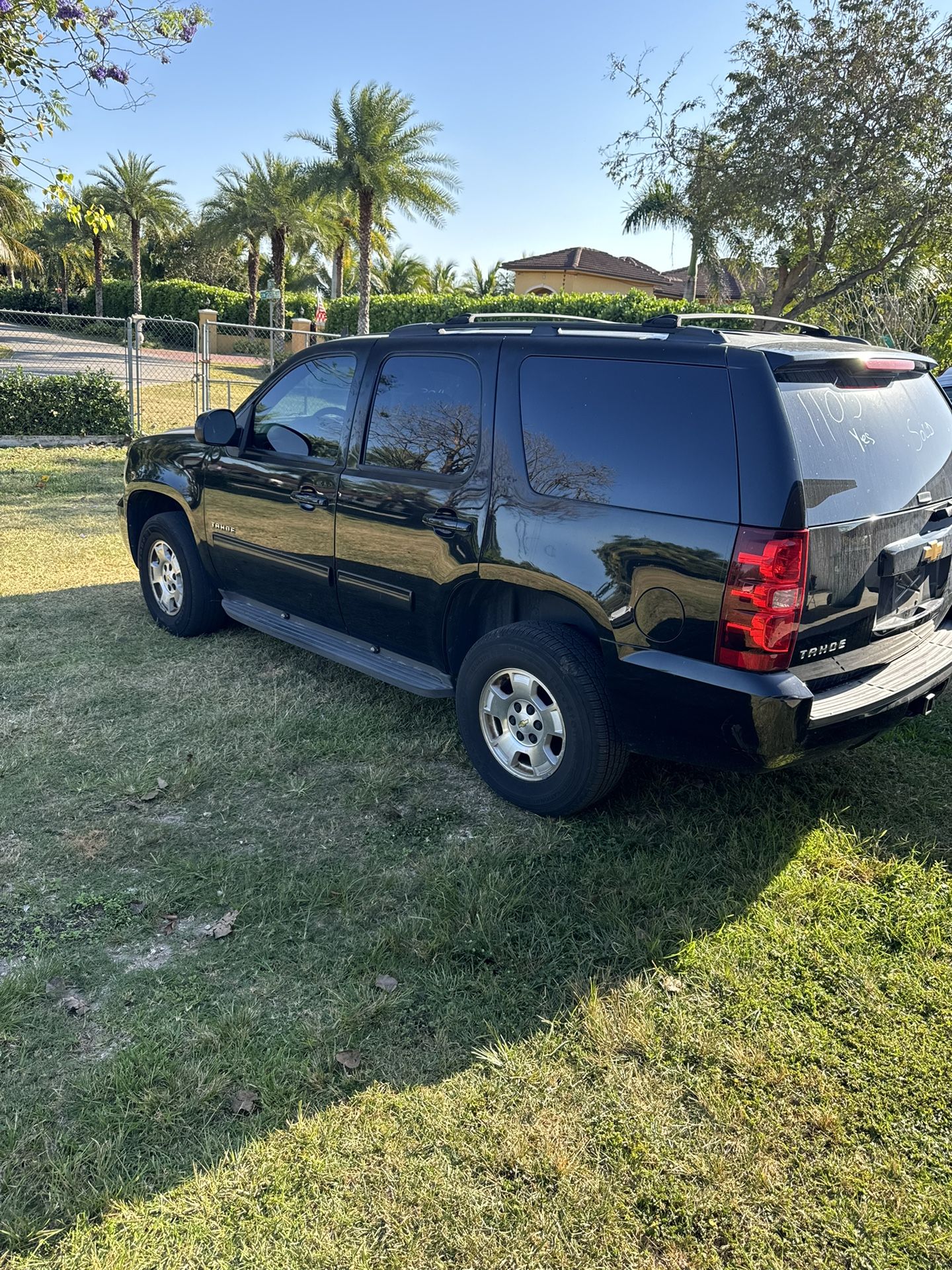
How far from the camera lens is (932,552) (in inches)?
142

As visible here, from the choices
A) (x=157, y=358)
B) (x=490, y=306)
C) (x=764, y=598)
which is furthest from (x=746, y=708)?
(x=157, y=358)

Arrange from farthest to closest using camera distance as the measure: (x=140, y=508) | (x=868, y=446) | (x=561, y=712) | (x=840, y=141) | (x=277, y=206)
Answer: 1. (x=277, y=206)
2. (x=840, y=141)
3. (x=140, y=508)
4. (x=561, y=712)
5. (x=868, y=446)

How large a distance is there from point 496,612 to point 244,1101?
87.1 inches

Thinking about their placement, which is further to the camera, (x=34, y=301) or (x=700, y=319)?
(x=34, y=301)

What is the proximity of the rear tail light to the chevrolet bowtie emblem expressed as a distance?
0.88 meters

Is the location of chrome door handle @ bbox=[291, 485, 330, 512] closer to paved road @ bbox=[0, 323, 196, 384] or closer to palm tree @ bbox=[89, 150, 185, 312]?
paved road @ bbox=[0, 323, 196, 384]

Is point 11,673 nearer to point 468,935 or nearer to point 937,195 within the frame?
point 468,935

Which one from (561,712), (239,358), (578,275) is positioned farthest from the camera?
(578,275)

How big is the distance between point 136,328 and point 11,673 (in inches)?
432

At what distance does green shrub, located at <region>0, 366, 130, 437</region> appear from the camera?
13.3 meters

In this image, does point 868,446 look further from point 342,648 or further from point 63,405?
point 63,405

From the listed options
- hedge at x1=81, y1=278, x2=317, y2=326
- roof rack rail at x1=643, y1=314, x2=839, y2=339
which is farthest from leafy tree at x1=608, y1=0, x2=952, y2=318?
hedge at x1=81, y1=278, x2=317, y2=326

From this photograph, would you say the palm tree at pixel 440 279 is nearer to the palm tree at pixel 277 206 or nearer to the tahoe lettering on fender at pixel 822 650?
the palm tree at pixel 277 206

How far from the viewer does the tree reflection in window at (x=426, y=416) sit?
4.05m
